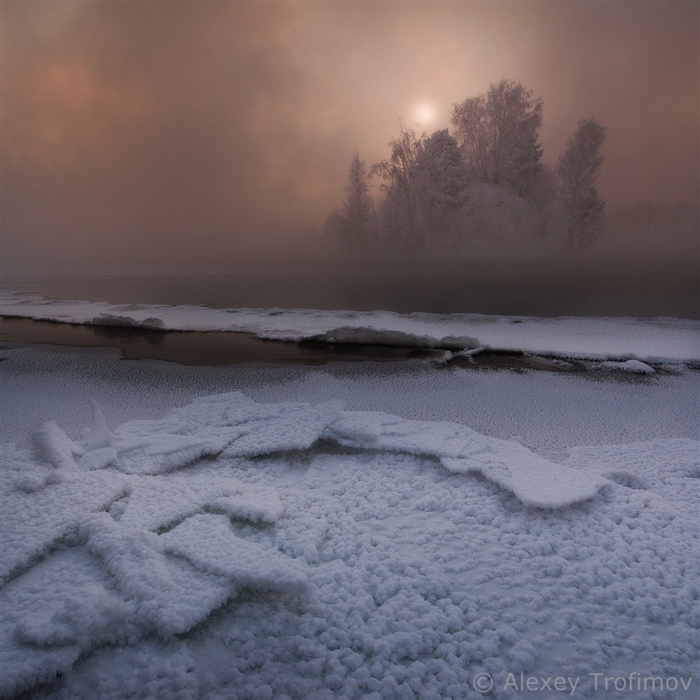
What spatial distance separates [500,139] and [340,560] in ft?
37.2

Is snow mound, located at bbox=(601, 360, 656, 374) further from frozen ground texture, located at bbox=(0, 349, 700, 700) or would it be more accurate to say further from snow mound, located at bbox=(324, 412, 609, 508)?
snow mound, located at bbox=(324, 412, 609, 508)

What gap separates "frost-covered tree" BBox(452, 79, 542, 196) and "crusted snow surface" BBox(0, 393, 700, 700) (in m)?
9.96

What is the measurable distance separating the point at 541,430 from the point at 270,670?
1.80 m

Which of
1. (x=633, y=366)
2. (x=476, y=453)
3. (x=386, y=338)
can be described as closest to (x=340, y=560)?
(x=476, y=453)

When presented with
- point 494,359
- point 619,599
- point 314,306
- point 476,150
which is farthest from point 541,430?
point 476,150

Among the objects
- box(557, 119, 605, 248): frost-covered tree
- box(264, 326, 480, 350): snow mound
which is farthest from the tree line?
box(264, 326, 480, 350): snow mound

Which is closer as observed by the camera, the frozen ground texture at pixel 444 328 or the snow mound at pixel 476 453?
the snow mound at pixel 476 453

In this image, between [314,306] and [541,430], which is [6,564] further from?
[314,306]

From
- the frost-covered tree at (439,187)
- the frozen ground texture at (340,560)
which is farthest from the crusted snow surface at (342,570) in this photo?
the frost-covered tree at (439,187)

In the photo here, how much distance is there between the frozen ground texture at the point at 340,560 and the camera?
95 cm

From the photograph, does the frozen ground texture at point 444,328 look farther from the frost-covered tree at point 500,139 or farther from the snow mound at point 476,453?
the frost-covered tree at point 500,139

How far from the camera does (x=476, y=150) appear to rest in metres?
10.5

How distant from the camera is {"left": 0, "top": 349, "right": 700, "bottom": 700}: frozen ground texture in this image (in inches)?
37.4

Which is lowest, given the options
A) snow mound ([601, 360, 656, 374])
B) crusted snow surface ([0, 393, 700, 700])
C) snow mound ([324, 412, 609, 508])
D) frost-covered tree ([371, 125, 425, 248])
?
crusted snow surface ([0, 393, 700, 700])
